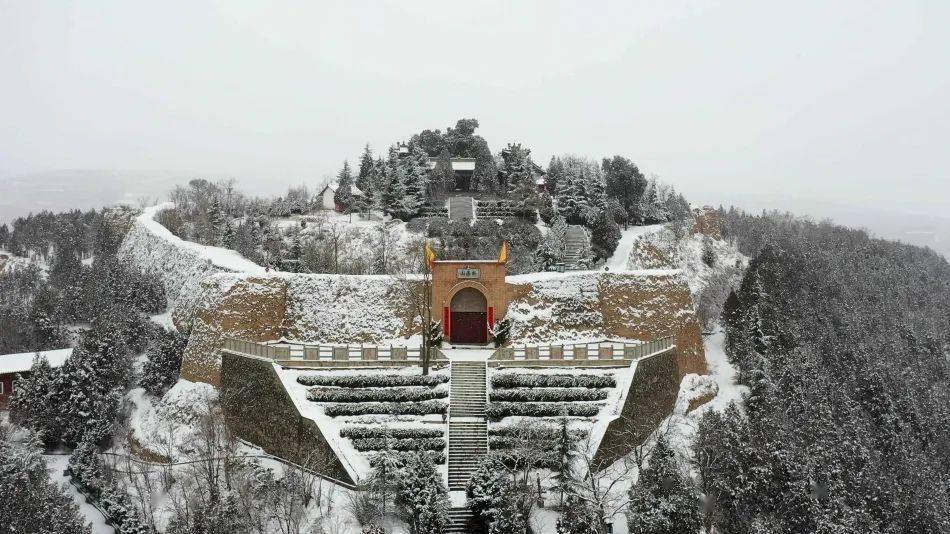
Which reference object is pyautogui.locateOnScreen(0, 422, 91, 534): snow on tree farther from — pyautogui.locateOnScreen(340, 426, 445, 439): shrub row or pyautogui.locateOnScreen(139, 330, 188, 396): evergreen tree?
pyautogui.locateOnScreen(340, 426, 445, 439): shrub row

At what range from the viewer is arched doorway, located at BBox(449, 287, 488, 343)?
2809cm

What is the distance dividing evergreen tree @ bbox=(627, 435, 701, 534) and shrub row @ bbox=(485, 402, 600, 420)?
3.34 m

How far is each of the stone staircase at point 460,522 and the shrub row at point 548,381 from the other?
5192mm

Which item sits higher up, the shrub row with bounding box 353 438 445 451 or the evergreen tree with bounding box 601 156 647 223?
the evergreen tree with bounding box 601 156 647 223

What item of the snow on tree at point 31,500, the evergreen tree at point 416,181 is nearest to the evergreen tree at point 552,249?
the evergreen tree at point 416,181

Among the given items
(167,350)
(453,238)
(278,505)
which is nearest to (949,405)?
(453,238)

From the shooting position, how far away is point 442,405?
23.0 m

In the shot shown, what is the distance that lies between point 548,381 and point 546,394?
0.74 m

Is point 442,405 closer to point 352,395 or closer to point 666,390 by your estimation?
point 352,395

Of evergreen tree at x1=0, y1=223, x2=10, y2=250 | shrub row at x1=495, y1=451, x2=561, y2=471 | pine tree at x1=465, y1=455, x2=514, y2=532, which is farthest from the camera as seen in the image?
evergreen tree at x1=0, y1=223, x2=10, y2=250

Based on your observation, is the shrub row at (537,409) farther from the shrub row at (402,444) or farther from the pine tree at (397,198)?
the pine tree at (397,198)

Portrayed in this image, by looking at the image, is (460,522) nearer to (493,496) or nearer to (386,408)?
(493,496)

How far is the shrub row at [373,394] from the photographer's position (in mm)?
23078

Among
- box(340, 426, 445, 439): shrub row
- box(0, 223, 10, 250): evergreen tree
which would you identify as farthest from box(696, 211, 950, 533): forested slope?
box(0, 223, 10, 250): evergreen tree
